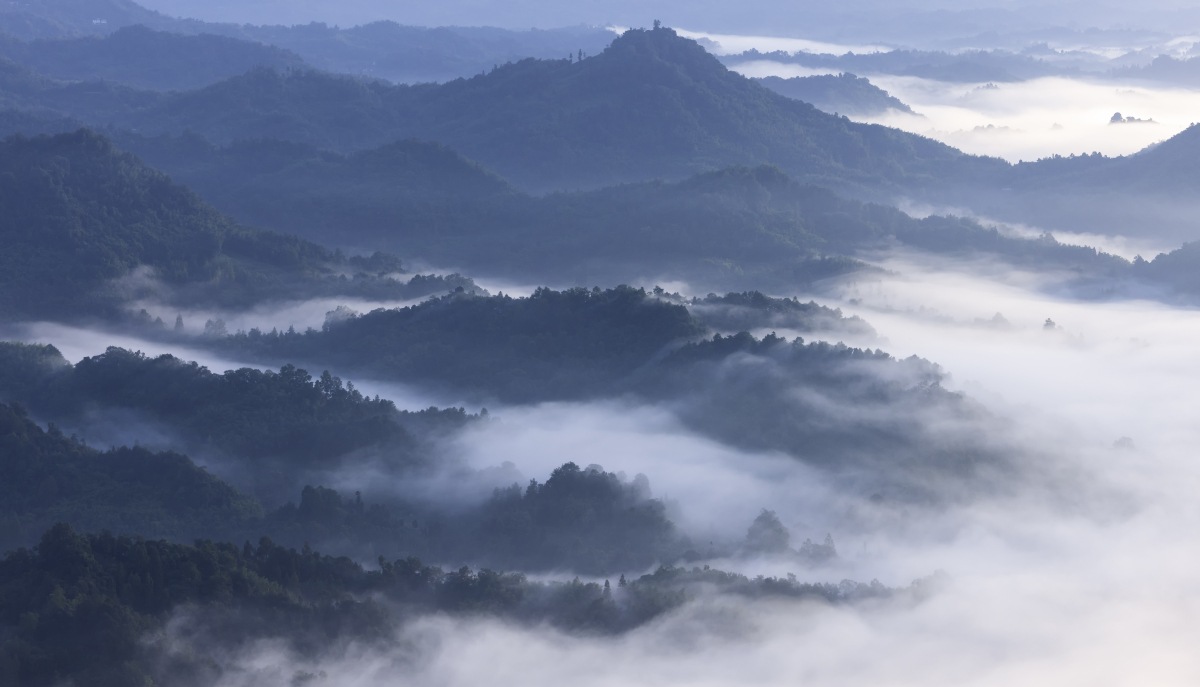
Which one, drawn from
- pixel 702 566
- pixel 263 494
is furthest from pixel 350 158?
pixel 702 566

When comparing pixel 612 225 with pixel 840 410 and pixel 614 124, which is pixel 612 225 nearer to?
pixel 614 124

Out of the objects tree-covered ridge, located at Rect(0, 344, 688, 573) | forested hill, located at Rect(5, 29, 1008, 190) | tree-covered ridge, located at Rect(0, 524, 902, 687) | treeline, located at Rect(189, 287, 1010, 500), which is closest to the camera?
tree-covered ridge, located at Rect(0, 524, 902, 687)

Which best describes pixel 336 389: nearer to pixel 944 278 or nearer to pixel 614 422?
pixel 614 422

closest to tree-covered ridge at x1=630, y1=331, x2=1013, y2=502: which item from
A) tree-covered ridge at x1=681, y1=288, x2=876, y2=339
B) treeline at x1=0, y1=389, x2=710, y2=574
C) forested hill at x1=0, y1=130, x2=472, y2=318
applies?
tree-covered ridge at x1=681, y1=288, x2=876, y2=339

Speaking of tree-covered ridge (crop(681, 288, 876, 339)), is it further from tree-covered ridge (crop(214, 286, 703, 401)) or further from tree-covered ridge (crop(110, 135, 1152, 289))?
tree-covered ridge (crop(110, 135, 1152, 289))

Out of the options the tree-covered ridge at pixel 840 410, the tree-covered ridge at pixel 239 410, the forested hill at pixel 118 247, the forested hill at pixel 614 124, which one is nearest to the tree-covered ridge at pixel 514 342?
the tree-covered ridge at pixel 840 410

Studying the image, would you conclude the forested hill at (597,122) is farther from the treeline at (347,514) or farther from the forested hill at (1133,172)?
the treeline at (347,514)
